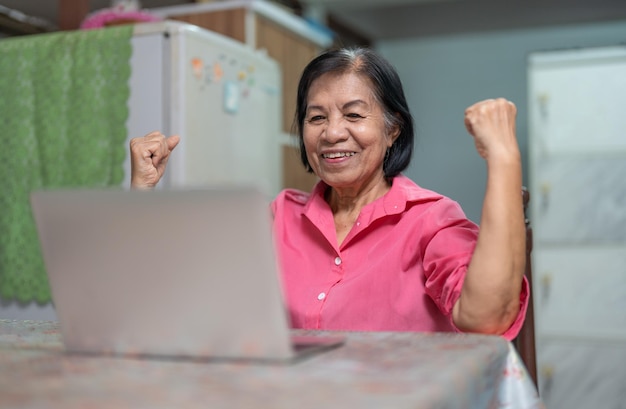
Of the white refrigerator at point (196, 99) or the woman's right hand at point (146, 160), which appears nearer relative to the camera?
the woman's right hand at point (146, 160)

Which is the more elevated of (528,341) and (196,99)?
(196,99)

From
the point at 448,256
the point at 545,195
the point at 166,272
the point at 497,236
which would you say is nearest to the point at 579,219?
the point at 545,195

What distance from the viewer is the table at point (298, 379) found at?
63 centimetres

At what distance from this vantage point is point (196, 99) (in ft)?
8.11

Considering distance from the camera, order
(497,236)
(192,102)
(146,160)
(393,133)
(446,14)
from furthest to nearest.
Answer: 1. (446,14)
2. (192,102)
3. (393,133)
4. (146,160)
5. (497,236)

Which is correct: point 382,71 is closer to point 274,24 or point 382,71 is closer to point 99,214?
point 99,214

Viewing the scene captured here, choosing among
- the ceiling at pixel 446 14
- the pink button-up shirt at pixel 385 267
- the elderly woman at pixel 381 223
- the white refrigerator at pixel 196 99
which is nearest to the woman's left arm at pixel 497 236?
the elderly woman at pixel 381 223

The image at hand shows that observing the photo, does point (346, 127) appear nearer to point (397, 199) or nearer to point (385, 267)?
point (397, 199)

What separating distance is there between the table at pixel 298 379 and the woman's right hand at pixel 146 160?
577mm

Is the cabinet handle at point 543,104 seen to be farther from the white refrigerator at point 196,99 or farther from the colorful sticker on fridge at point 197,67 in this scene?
the colorful sticker on fridge at point 197,67

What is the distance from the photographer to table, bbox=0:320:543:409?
0.63m

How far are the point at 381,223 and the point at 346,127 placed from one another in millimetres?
218

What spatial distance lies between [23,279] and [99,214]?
6.03 feet

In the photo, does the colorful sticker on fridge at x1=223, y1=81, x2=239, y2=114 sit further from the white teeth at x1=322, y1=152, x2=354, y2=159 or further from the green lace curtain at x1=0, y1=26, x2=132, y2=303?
the white teeth at x1=322, y1=152, x2=354, y2=159
